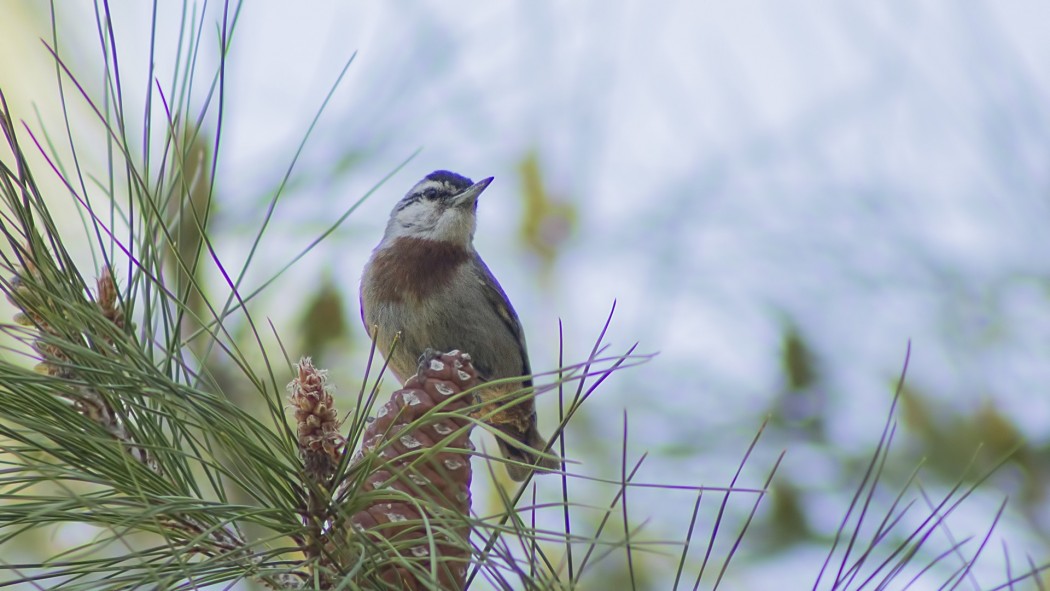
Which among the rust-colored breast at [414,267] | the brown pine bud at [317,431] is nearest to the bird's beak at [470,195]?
the rust-colored breast at [414,267]

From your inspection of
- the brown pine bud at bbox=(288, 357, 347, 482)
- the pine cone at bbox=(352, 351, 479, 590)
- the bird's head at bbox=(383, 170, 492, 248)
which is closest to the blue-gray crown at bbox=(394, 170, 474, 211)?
the bird's head at bbox=(383, 170, 492, 248)

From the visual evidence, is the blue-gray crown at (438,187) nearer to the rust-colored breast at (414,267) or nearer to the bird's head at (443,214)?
the bird's head at (443,214)

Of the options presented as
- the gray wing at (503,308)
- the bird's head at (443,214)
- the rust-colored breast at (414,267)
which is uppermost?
the bird's head at (443,214)

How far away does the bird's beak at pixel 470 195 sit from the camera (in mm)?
4523

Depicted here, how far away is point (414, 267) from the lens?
168 inches

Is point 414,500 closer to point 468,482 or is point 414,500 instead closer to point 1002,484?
point 468,482

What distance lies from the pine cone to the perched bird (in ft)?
6.31

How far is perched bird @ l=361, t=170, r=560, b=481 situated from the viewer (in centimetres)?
410

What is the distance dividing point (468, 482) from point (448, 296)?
242 centimetres

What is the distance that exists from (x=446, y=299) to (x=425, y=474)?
239 centimetres

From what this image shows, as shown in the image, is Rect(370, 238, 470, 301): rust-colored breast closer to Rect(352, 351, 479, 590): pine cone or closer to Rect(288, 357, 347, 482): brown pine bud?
Rect(352, 351, 479, 590): pine cone

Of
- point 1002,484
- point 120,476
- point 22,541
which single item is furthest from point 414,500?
point 22,541

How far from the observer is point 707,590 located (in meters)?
3.84

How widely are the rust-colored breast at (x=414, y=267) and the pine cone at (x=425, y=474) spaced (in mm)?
2134
